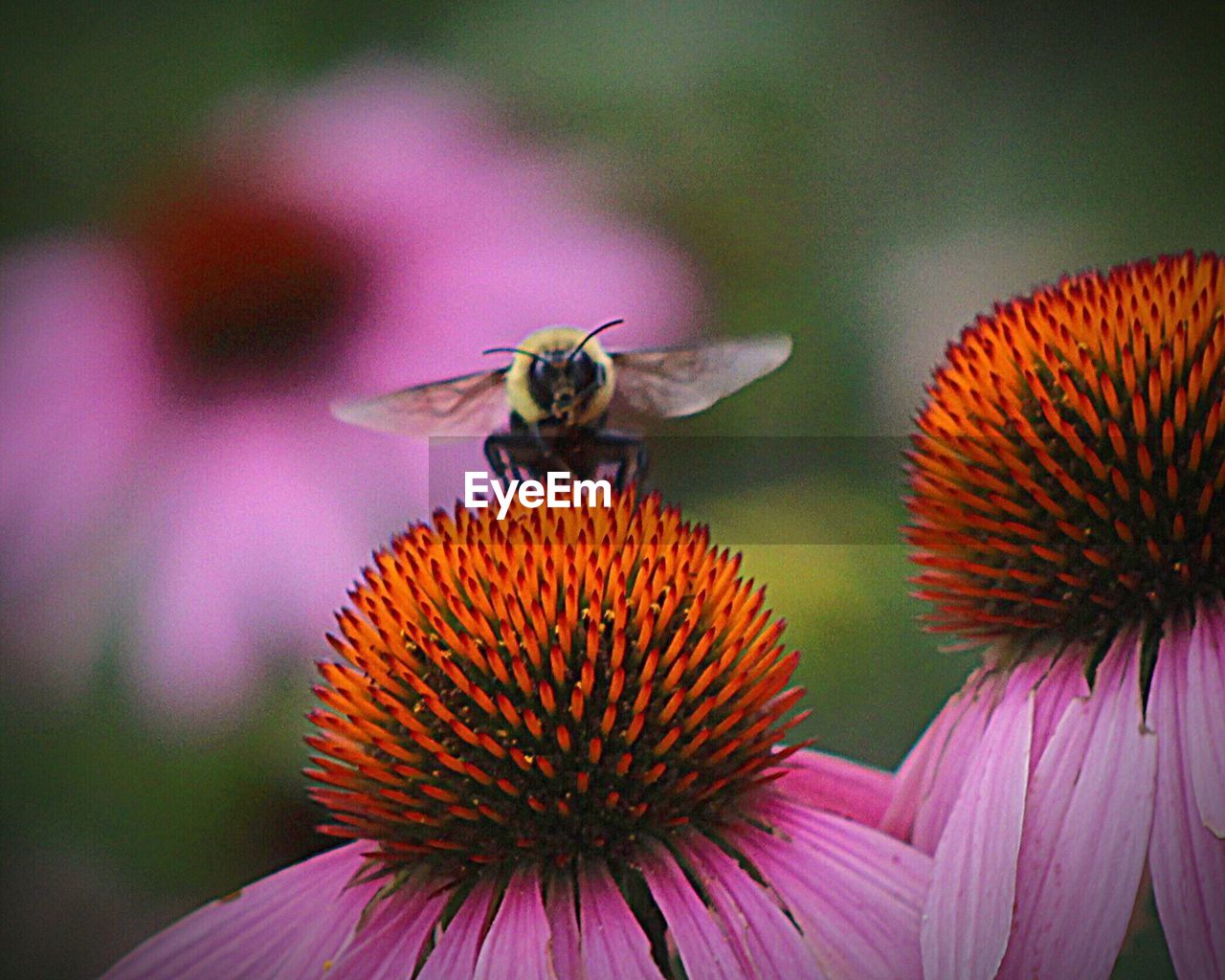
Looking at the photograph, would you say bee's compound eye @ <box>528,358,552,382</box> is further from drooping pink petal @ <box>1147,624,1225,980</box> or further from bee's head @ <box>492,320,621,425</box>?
drooping pink petal @ <box>1147,624,1225,980</box>

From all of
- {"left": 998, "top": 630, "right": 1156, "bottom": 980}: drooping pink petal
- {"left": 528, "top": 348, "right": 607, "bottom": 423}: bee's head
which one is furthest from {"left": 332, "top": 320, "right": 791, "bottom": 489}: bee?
{"left": 998, "top": 630, "right": 1156, "bottom": 980}: drooping pink petal

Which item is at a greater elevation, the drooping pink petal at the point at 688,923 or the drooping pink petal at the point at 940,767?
the drooping pink petal at the point at 940,767

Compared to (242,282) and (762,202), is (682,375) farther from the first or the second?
(242,282)

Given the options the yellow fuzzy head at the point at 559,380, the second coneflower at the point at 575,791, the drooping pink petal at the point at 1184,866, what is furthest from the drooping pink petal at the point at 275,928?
the drooping pink petal at the point at 1184,866

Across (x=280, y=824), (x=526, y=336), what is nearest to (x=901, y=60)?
(x=526, y=336)

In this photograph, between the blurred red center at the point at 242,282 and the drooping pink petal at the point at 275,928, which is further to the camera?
the blurred red center at the point at 242,282

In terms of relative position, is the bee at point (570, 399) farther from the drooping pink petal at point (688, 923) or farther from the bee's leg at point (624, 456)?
the drooping pink petal at point (688, 923)

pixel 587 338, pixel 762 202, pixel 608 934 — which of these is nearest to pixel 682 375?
pixel 587 338
